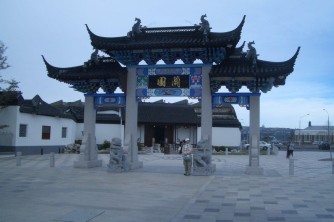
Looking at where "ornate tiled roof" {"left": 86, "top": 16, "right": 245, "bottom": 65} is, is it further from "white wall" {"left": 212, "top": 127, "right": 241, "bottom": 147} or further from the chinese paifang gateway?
"white wall" {"left": 212, "top": 127, "right": 241, "bottom": 147}

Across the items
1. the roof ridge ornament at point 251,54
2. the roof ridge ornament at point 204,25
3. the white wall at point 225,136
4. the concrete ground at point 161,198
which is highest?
the roof ridge ornament at point 204,25

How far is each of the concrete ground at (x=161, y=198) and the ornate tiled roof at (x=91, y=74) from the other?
5.26 metres

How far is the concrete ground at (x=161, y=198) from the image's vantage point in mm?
9078

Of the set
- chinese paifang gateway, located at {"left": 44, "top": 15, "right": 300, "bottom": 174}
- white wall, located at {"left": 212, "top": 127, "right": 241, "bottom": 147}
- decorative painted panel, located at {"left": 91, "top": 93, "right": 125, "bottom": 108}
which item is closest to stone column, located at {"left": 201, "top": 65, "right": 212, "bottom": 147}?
chinese paifang gateway, located at {"left": 44, "top": 15, "right": 300, "bottom": 174}

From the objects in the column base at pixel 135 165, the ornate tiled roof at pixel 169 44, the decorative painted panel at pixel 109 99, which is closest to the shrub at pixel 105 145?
the column base at pixel 135 165

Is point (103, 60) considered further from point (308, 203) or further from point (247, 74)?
point (308, 203)

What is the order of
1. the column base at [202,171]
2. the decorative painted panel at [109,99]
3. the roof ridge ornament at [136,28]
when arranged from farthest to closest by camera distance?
the decorative painted panel at [109,99] → the roof ridge ornament at [136,28] → the column base at [202,171]

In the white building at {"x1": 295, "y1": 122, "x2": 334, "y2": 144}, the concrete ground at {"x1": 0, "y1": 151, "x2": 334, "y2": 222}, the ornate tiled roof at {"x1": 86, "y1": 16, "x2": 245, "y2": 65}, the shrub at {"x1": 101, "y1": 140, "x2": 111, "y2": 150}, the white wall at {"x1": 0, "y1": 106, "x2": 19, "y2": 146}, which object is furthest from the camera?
the white building at {"x1": 295, "y1": 122, "x2": 334, "y2": 144}

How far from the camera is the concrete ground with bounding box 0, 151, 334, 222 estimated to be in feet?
29.8

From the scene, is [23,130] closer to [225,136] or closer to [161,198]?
[161,198]

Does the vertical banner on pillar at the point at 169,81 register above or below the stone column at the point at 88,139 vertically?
above

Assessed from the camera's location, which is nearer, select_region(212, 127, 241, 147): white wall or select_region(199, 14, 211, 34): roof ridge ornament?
select_region(199, 14, 211, 34): roof ridge ornament

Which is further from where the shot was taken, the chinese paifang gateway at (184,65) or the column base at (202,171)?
the chinese paifang gateway at (184,65)

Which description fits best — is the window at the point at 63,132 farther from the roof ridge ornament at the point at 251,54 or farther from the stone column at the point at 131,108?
the roof ridge ornament at the point at 251,54
